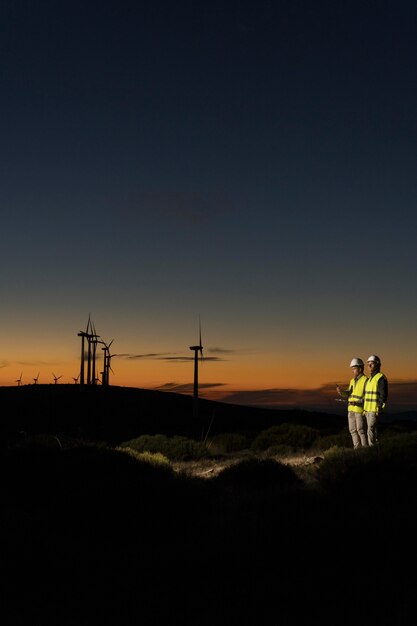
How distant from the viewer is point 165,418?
2547 inches

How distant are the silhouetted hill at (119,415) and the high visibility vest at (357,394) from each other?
2645 centimetres

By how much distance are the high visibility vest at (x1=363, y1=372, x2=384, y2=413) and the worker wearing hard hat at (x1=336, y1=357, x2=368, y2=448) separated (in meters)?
0.45

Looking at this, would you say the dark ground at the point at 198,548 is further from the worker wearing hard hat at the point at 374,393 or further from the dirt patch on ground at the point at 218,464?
Result: the dirt patch on ground at the point at 218,464

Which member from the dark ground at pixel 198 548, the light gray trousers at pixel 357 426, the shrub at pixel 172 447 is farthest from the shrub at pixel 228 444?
the dark ground at pixel 198 548

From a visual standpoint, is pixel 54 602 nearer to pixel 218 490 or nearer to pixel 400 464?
pixel 218 490

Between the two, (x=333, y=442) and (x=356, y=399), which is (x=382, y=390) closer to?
(x=356, y=399)

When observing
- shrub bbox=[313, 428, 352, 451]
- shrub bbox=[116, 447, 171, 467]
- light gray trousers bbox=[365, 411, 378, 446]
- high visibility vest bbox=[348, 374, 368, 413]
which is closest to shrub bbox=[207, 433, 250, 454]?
shrub bbox=[313, 428, 352, 451]

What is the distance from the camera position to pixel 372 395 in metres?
18.3

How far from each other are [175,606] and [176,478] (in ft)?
24.7

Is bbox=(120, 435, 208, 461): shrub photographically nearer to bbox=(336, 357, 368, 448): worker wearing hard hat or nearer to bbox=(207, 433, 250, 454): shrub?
bbox=(207, 433, 250, 454): shrub

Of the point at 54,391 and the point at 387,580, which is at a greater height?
the point at 54,391

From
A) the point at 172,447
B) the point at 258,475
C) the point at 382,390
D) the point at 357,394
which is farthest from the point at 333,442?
the point at 258,475

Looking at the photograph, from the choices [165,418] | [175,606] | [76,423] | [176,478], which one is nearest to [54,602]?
[175,606]

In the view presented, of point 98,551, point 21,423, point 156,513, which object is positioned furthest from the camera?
point 21,423
